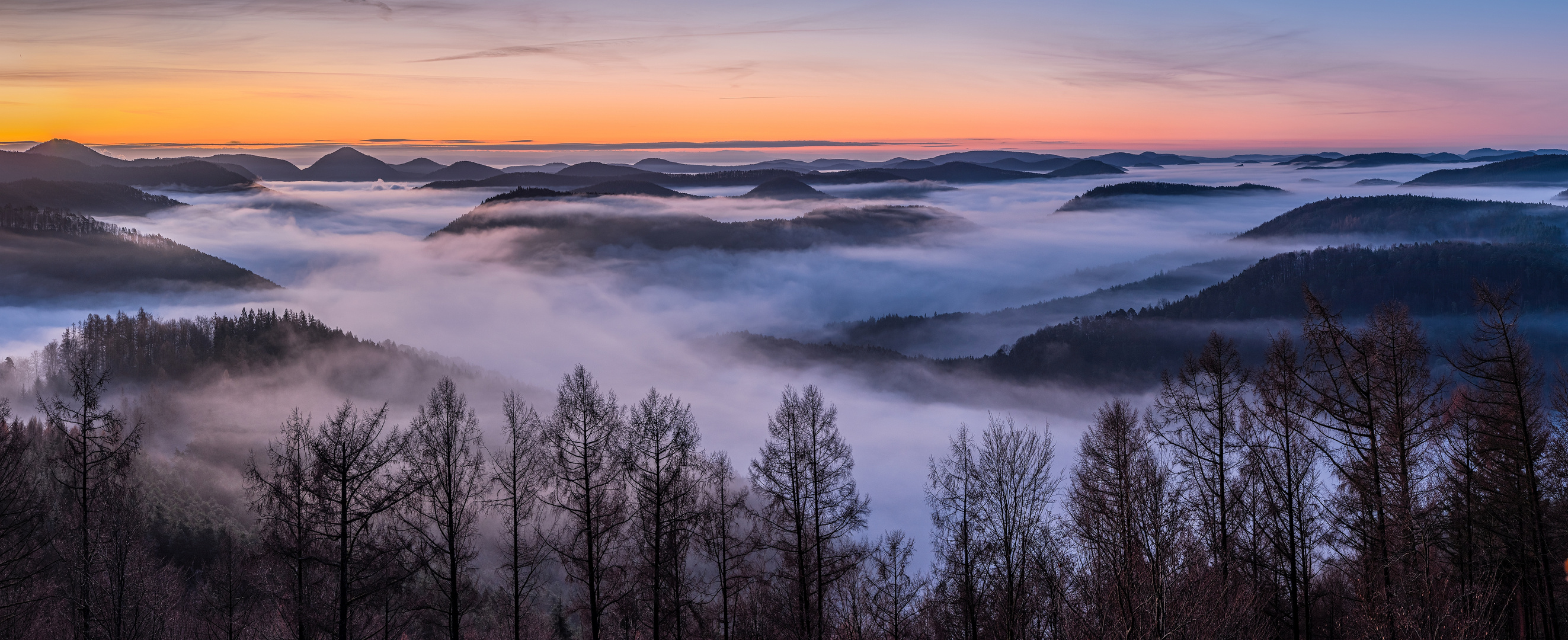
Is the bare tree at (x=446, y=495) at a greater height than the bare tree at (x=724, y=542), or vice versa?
the bare tree at (x=446, y=495)

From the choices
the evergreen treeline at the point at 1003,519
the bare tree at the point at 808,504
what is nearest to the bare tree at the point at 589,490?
the evergreen treeline at the point at 1003,519

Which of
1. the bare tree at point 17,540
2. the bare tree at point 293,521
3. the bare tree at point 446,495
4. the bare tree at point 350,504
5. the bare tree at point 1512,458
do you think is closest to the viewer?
the bare tree at point 1512,458

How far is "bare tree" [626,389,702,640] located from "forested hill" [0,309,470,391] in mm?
123145

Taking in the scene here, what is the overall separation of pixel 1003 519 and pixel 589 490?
12643mm

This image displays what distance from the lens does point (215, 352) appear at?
451 feet

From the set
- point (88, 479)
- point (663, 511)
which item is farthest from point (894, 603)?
point (88, 479)

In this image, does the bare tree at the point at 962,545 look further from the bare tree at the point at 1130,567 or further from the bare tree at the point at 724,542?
the bare tree at the point at 724,542

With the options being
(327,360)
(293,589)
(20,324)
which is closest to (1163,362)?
(327,360)

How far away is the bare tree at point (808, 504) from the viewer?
86.4 ft

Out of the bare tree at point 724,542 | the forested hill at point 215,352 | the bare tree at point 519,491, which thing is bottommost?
the forested hill at point 215,352

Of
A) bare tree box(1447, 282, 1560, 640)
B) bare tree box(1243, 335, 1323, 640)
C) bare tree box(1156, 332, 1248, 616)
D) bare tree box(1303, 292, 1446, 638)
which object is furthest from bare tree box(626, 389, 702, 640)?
bare tree box(1447, 282, 1560, 640)

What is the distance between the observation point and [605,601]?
965 inches

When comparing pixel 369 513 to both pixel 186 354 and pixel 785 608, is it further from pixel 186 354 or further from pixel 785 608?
pixel 186 354

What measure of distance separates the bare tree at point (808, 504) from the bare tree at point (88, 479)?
1803cm
